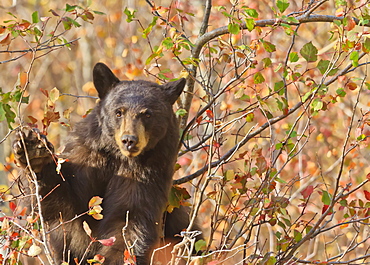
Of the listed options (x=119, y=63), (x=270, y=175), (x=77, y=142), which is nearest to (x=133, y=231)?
(x=77, y=142)

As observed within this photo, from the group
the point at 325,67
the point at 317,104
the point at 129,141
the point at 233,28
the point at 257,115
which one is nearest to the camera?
the point at 233,28

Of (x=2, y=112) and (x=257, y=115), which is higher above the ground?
(x=257, y=115)

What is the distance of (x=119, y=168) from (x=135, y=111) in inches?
21.7

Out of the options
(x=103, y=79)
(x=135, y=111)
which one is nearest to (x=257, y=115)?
(x=103, y=79)

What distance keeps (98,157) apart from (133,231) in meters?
0.72

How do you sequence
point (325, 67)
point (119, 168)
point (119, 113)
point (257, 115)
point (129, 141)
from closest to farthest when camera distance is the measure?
point (325, 67)
point (129, 141)
point (119, 113)
point (119, 168)
point (257, 115)

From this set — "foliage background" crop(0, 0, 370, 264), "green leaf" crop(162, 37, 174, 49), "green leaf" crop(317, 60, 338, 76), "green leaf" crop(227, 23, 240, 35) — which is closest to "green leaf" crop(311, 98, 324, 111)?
"foliage background" crop(0, 0, 370, 264)

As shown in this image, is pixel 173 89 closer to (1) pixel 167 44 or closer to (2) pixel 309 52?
(1) pixel 167 44

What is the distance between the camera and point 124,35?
519 inches

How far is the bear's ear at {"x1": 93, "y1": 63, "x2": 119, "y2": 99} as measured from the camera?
514 centimetres

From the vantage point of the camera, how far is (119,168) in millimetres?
5105

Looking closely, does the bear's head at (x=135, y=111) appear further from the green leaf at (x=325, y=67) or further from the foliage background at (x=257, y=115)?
the green leaf at (x=325, y=67)

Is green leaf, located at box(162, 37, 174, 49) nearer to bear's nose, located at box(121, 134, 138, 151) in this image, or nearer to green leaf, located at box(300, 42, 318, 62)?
bear's nose, located at box(121, 134, 138, 151)

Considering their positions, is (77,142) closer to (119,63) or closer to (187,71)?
(187,71)
